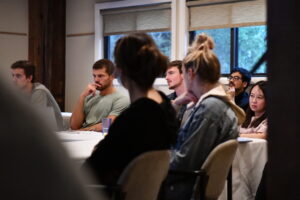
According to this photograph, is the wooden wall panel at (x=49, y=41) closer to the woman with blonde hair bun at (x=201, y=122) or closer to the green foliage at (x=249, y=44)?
the green foliage at (x=249, y=44)

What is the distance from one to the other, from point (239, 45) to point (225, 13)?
0.49m

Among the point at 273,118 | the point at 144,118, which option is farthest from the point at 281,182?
the point at 144,118

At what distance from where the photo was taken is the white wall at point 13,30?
317 inches

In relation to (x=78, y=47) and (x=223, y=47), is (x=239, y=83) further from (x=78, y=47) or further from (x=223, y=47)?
(x=78, y=47)

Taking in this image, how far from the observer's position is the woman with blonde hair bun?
2.46 m

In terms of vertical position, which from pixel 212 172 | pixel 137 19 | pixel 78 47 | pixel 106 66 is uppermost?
pixel 137 19

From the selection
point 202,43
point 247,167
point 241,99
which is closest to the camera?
point 202,43

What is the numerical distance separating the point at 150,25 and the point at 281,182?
6.62 m

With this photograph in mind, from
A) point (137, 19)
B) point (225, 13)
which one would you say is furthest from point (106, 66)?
point (137, 19)

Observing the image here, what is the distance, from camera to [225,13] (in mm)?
6449

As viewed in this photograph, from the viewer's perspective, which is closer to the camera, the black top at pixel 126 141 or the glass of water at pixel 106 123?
the black top at pixel 126 141

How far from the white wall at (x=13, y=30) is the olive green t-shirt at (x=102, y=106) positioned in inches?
165

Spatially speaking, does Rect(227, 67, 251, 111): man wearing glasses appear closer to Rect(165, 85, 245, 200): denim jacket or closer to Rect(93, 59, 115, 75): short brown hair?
Rect(93, 59, 115, 75): short brown hair

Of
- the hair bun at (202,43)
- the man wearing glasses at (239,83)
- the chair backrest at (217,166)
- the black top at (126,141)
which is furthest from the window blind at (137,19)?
the black top at (126,141)
